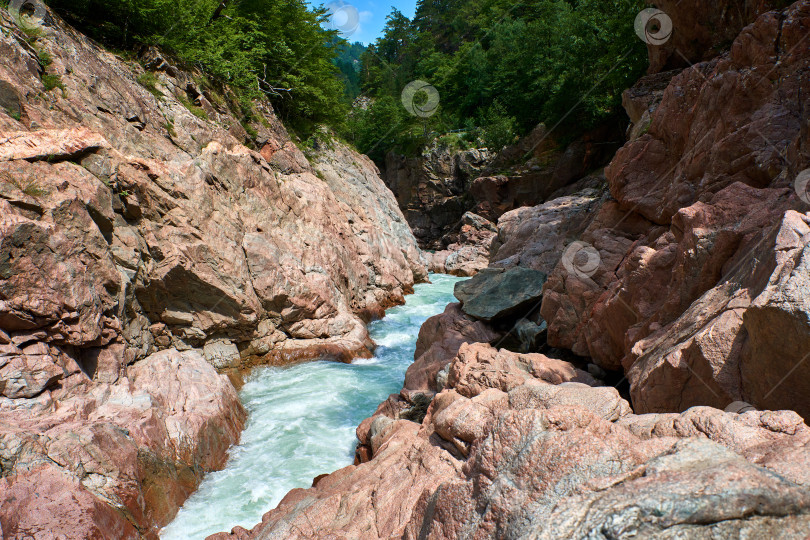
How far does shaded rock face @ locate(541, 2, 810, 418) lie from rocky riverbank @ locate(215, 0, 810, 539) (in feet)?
0.07

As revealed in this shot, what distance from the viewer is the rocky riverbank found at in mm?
2225

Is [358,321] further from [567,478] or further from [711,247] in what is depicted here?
[567,478]

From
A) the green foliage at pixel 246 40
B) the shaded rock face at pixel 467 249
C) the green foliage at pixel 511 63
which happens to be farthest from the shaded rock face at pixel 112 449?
the shaded rock face at pixel 467 249

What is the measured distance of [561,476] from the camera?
8.41 feet

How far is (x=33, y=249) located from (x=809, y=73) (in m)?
10.3

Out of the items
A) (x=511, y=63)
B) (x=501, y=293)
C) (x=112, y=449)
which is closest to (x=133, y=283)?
(x=112, y=449)

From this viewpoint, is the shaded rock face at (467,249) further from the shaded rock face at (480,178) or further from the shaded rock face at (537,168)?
the shaded rock face at (537,168)

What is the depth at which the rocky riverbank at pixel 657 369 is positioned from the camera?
2.22 meters

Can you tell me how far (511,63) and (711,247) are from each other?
34509 mm

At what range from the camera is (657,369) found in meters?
4.27

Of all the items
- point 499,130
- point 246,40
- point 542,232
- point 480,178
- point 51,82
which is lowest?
point 542,232

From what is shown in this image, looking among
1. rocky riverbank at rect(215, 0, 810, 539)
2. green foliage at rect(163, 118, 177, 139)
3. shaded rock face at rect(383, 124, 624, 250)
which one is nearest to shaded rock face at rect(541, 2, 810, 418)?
rocky riverbank at rect(215, 0, 810, 539)

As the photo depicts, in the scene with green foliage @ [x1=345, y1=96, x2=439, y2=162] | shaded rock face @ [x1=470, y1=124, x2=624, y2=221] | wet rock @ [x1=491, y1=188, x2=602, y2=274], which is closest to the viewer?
wet rock @ [x1=491, y1=188, x2=602, y2=274]

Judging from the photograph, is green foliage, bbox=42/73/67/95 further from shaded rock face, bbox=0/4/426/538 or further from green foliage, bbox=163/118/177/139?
green foliage, bbox=163/118/177/139
